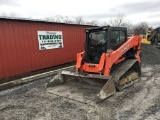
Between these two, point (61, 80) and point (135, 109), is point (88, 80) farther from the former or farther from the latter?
point (135, 109)

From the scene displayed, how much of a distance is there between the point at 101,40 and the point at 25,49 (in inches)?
154

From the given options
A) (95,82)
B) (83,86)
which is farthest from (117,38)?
(83,86)

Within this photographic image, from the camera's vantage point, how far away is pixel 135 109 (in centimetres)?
493

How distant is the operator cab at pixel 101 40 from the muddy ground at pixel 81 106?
157 cm

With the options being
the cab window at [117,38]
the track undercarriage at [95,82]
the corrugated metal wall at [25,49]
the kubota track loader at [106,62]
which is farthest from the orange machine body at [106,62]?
the corrugated metal wall at [25,49]

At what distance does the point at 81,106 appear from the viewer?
5.25m

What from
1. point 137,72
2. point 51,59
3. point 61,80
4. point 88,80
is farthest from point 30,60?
point 137,72

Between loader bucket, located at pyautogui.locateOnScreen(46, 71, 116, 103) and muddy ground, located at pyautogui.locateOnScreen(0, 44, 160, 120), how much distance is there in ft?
0.73

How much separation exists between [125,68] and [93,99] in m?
1.94

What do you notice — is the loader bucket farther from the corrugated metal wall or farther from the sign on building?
the sign on building

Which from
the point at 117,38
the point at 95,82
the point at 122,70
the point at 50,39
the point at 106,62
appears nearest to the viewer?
the point at 106,62

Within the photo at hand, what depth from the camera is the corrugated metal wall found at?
8.01 m

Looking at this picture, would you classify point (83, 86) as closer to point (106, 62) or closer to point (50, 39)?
point (106, 62)

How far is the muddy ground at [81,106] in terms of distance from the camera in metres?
4.67
